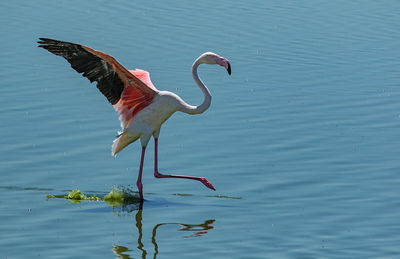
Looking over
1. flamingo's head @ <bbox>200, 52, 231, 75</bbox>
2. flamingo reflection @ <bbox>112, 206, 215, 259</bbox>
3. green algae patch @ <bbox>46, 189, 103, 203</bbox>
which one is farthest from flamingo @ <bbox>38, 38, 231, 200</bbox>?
flamingo reflection @ <bbox>112, 206, 215, 259</bbox>

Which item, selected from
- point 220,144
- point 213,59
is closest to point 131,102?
point 213,59

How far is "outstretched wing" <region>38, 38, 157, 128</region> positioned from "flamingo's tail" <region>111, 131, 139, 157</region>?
6.9 inches

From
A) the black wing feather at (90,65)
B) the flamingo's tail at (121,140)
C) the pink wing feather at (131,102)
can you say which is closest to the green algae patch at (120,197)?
the flamingo's tail at (121,140)

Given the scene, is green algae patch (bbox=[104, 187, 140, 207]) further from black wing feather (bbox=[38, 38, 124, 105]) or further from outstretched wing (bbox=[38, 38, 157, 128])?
black wing feather (bbox=[38, 38, 124, 105])

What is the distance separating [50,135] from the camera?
12.8 meters

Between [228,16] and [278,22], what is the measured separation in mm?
1338

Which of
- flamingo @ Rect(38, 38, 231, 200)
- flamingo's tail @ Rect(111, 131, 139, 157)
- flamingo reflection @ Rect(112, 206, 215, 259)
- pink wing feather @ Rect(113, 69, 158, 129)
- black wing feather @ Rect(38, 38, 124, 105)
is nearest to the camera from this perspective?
flamingo reflection @ Rect(112, 206, 215, 259)

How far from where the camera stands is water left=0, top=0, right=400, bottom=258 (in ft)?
30.7

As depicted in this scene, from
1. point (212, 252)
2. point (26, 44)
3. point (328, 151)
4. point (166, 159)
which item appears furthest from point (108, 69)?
point (26, 44)

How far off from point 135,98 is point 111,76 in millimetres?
510

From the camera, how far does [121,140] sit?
36.6ft

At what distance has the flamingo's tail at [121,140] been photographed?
11078 mm

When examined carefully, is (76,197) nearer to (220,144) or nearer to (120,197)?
(120,197)

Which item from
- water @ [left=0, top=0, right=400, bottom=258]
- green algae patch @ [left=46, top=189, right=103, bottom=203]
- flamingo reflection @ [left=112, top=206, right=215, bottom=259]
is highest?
water @ [left=0, top=0, right=400, bottom=258]
